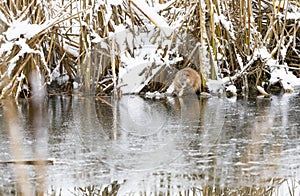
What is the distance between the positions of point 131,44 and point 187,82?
397mm

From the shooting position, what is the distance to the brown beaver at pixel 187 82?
3484 millimetres

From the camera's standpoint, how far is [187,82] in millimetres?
3523

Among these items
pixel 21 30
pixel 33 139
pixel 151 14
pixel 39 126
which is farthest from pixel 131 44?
pixel 33 139

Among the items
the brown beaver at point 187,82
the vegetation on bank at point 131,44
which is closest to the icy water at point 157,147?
the brown beaver at point 187,82

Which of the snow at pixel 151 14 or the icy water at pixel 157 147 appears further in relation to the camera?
the snow at pixel 151 14

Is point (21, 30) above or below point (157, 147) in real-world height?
above

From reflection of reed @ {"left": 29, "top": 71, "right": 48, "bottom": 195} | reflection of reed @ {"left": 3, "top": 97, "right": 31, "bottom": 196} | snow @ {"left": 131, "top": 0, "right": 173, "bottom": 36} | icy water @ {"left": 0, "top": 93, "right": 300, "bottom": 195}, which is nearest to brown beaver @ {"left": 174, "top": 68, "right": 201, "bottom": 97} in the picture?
icy water @ {"left": 0, "top": 93, "right": 300, "bottom": 195}

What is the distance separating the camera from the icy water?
1.75 meters

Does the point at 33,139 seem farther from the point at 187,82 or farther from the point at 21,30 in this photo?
the point at 187,82

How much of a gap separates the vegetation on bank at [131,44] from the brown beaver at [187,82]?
4cm

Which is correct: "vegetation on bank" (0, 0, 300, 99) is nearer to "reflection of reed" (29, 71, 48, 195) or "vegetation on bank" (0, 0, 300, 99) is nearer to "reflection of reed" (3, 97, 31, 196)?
"reflection of reed" (29, 71, 48, 195)

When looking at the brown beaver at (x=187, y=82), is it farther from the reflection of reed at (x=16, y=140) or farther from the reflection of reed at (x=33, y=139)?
the reflection of reed at (x=16, y=140)

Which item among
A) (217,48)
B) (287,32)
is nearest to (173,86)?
(217,48)

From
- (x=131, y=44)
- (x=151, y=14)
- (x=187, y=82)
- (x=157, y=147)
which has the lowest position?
(x=157, y=147)
